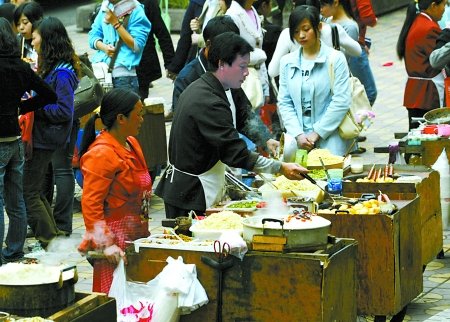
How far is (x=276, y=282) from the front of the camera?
6344 mm

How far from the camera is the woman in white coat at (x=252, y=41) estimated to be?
36.1 ft

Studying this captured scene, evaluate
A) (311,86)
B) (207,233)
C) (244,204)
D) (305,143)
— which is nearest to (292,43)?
(311,86)

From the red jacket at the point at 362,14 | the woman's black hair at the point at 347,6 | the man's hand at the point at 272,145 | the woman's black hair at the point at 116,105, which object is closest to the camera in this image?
the woman's black hair at the point at 116,105

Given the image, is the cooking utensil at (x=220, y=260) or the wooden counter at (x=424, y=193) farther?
the wooden counter at (x=424, y=193)

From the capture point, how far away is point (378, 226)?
736 centimetres

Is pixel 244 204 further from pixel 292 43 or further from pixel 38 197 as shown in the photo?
pixel 292 43

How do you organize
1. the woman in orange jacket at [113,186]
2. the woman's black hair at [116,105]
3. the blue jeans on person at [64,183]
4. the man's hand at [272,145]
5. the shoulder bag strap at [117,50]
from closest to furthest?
1. the woman in orange jacket at [113,186]
2. the woman's black hair at [116,105]
3. the man's hand at [272,145]
4. the blue jeans on person at [64,183]
5. the shoulder bag strap at [117,50]

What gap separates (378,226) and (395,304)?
0.54 meters

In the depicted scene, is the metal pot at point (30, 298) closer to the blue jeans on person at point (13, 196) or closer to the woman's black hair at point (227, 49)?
the woman's black hair at point (227, 49)

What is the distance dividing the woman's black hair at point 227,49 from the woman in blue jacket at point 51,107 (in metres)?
2.35

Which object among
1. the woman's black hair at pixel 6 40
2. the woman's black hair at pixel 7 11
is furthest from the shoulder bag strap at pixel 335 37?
the woman's black hair at pixel 6 40

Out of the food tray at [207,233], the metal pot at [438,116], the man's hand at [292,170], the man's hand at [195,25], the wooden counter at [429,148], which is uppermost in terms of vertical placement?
the man's hand at [195,25]

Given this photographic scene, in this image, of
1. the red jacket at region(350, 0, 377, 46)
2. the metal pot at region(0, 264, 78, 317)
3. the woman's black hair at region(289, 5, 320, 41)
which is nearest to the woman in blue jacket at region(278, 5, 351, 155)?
the woman's black hair at region(289, 5, 320, 41)

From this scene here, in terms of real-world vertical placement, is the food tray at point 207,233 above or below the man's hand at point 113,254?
above
